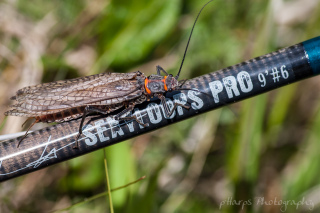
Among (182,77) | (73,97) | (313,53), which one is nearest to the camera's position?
(313,53)

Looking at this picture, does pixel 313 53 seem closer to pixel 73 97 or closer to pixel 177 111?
pixel 177 111

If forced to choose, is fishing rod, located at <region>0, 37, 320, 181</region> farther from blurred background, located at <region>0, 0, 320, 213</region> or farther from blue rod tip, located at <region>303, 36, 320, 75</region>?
blurred background, located at <region>0, 0, 320, 213</region>

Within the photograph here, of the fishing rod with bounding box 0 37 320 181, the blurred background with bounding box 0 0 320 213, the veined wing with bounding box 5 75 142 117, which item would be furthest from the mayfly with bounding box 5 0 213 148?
the blurred background with bounding box 0 0 320 213

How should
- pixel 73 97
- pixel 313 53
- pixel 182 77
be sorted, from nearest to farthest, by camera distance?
pixel 313 53 → pixel 73 97 → pixel 182 77

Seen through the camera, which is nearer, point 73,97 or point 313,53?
point 313,53

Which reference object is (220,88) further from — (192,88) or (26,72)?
(26,72)

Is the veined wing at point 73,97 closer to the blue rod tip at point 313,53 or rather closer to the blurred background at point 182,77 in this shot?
the blurred background at point 182,77

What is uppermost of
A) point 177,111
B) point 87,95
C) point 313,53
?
point 87,95

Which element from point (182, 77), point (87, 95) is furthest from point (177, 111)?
point (182, 77)
